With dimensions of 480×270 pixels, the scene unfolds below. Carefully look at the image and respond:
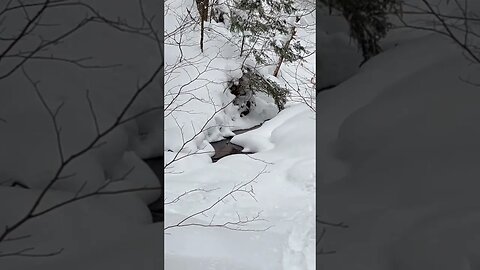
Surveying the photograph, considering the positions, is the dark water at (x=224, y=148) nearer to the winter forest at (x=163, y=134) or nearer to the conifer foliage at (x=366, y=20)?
the winter forest at (x=163, y=134)

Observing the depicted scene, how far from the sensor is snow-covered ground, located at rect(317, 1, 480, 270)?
3.64 ft

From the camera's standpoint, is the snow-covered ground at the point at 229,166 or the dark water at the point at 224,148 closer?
the snow-covered ground at the point at 229,166

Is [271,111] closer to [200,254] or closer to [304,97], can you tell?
[304,97]

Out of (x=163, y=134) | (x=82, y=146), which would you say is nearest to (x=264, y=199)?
(x=163, y=134)

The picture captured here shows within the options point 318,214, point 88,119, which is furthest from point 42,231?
point 318,214

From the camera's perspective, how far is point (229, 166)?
56.6 inches

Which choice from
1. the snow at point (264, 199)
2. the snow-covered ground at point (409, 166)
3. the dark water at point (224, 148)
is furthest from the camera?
the dark water at point (224, 148)

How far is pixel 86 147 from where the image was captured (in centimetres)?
114

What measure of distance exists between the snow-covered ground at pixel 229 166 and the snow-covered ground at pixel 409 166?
214mm

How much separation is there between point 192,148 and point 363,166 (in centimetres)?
51

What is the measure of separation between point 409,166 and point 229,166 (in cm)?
50

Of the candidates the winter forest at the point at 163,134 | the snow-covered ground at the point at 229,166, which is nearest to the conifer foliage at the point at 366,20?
the winter forest at the point at 163,134

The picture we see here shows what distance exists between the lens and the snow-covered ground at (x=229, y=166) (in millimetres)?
1326

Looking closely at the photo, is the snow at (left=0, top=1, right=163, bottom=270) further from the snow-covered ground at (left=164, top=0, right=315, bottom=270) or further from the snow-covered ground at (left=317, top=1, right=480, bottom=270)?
the snow-covered ground at (left=317, top=1, right=480, bottom=270)
